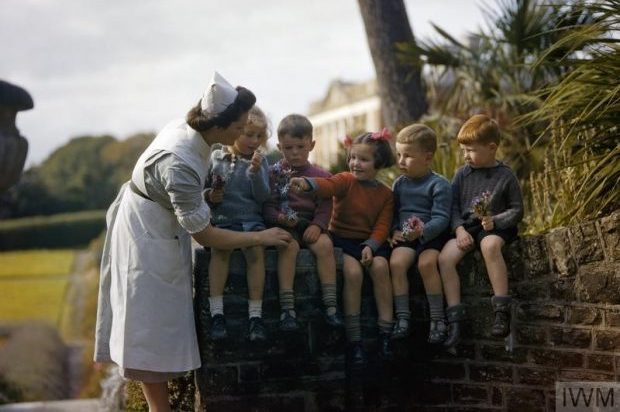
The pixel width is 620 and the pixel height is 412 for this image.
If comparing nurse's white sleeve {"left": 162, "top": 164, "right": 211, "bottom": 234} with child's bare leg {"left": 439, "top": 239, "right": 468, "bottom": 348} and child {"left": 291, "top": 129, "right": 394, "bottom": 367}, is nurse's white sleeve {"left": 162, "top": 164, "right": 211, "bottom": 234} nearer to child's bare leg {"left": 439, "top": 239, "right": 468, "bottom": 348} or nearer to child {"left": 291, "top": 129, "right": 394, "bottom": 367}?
child {"left": 291, "top": 129, "right": 394, "bottom": 367}

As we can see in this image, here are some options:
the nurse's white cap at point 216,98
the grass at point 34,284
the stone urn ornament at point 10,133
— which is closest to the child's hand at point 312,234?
the nurse's white cap at point 216,98

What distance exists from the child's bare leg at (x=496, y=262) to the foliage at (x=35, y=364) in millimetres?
11920

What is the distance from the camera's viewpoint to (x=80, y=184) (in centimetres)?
4788

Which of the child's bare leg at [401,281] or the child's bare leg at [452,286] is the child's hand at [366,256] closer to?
the child's bare leg at [401,281]

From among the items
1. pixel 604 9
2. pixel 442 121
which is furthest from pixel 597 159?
pixel 442 121

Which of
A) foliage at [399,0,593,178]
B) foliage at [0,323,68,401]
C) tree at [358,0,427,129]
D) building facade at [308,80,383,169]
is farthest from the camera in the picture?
building facade at [308,80,383,169]

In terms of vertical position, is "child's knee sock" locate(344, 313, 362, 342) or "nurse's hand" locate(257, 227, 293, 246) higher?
"nurse's hand" locate(257, 227, 293, 246)

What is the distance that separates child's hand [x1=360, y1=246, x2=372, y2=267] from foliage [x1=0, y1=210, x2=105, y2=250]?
40536 mm

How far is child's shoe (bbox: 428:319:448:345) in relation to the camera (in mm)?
6312

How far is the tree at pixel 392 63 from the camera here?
12094 millimetres

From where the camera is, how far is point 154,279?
5.54 meters

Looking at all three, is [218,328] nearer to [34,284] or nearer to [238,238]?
[238,238]

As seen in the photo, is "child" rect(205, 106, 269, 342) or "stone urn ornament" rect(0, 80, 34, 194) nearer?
"stone urn ornament" rect(0, 80, 34, 194)

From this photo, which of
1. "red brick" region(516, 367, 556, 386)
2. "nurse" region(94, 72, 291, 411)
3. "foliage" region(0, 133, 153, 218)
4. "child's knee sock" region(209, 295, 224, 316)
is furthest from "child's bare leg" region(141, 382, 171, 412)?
"foliage" region(0, 133, 153, 218)
